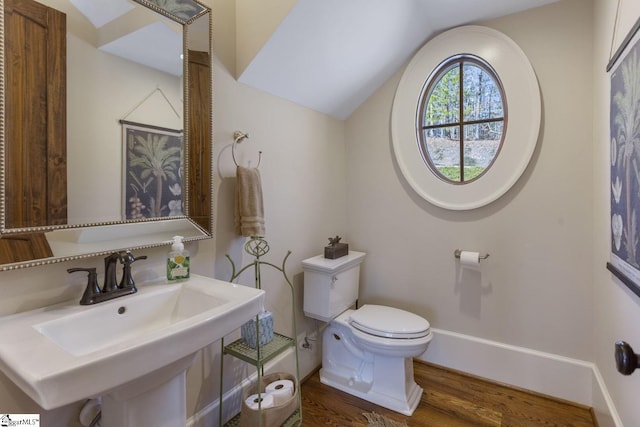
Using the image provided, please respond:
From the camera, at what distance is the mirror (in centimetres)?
92

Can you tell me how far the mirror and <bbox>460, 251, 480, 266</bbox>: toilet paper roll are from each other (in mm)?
1557

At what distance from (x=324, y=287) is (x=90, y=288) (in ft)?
4.09

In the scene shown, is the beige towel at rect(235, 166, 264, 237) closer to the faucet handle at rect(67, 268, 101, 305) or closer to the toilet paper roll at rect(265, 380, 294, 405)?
the faucet handle at rect(67, 268, 101, 305)

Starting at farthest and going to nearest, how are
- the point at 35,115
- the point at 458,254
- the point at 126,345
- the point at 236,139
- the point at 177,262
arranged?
the point at 458,254 → the point at 236,139 → the point at 177,262 → the point at 35,115 → the point at 126,345

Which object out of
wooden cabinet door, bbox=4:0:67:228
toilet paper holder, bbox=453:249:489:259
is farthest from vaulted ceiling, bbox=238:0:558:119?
toilet paper holder, bbox=453:249:489:259

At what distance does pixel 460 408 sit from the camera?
5.97ft

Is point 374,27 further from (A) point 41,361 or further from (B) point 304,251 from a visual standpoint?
(A) point 41,361

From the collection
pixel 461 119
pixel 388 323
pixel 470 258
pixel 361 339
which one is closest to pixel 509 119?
pixel 461 119

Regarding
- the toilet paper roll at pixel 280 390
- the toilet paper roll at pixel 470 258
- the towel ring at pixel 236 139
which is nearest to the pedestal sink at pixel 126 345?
the toilet paper roll at pixel 280 390

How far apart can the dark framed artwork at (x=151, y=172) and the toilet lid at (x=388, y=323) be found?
1198 millimetres

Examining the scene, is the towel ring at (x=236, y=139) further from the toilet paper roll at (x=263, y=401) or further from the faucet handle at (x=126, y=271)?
the toilet paper roll at (x=263, y=401)

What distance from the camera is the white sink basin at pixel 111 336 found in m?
0.66

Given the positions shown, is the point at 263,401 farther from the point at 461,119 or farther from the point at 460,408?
the point at 461,119

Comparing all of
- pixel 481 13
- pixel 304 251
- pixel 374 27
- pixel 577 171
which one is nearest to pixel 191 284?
pixel 304 251
